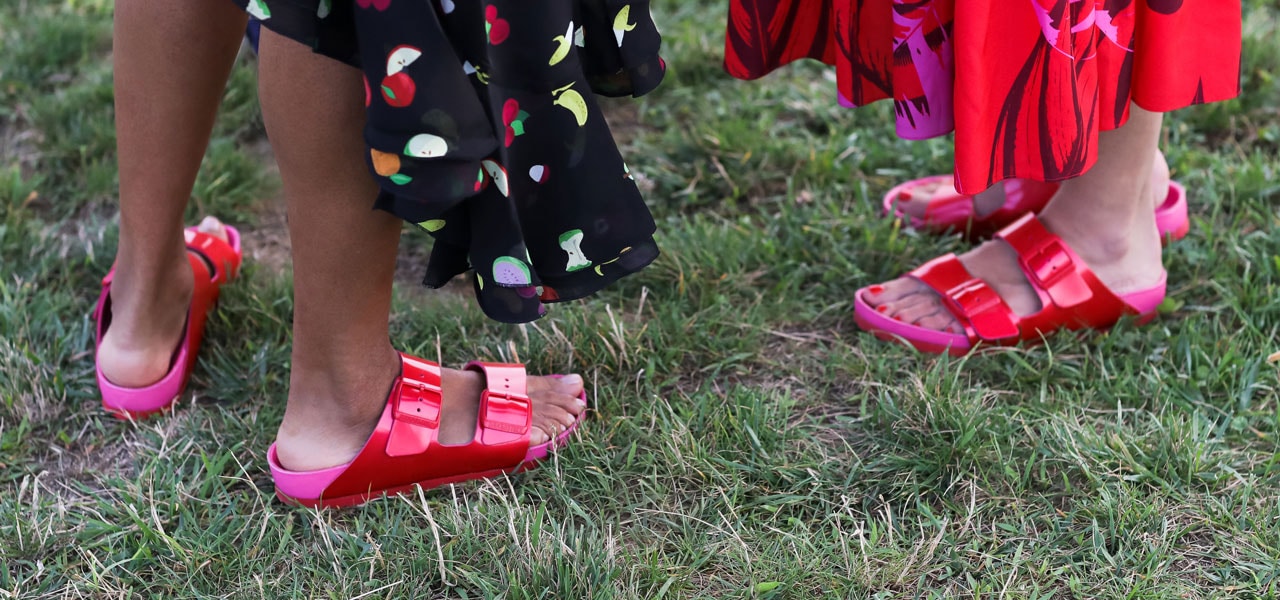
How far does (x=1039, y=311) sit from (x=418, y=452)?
37.9 inches

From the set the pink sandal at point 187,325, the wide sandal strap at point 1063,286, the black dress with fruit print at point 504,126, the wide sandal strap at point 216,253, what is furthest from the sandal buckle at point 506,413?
the wide sandal strap at point 1063,286

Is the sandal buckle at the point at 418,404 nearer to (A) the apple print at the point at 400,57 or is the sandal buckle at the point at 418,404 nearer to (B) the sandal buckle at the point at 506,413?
(B) the sandal buckle at the point at 506,413

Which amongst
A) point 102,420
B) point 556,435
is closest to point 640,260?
point 556,435

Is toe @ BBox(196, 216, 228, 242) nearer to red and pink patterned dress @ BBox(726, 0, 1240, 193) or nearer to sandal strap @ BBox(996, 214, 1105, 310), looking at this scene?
red and pink patterned dress @ BBox(726, 0, 1240, 193)

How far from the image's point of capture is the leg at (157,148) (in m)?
1.28

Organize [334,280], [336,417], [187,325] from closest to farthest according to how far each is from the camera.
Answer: [334,280] → [336,417] → [187,325]

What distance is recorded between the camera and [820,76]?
98.4 inches

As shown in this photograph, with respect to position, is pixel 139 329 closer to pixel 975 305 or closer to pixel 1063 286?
pixel 975 305

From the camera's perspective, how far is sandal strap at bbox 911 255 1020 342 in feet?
5.31

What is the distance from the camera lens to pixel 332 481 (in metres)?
1.34

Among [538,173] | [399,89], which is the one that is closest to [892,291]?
[538,173]

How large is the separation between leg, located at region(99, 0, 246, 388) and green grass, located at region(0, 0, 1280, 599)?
0.11 m

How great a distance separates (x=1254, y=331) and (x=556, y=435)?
42.2 inches

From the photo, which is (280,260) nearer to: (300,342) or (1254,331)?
(300,342)
